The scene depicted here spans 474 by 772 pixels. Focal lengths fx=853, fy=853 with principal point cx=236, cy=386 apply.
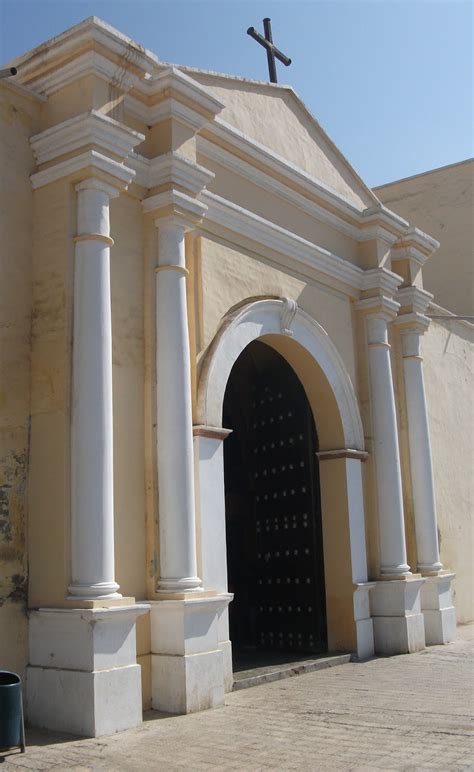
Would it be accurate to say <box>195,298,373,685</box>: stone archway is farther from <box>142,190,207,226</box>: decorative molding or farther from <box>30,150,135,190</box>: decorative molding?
<box>30,150,135,190</box>: decorative molding

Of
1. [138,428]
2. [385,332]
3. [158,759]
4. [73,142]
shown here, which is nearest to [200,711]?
[158,759]

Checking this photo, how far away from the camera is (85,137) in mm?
6445

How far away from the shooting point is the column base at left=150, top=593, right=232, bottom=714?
630 cm

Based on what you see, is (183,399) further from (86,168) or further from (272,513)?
(272,513)

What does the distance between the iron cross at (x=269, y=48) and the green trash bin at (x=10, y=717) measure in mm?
7596

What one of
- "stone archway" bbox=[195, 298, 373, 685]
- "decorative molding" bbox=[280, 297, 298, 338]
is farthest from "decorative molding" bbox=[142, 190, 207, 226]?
"decorative molding" bbox=[280, 297, 298, 338]

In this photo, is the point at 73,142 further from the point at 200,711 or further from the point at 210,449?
the point at 200,711

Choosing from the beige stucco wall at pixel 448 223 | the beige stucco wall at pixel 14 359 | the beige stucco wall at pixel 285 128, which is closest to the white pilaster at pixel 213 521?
the beige stucco wall at pixel 14 359

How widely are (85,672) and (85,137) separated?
386 centimetres

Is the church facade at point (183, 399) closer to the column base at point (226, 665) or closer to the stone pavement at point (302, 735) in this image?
the column base at point (226, 665)

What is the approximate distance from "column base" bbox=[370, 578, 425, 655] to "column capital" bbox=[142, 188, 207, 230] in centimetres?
457

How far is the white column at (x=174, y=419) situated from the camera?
6574 mm

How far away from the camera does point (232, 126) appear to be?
27.4 ft

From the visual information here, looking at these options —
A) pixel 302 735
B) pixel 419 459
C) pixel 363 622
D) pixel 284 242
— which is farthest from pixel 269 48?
pixel 302 735
